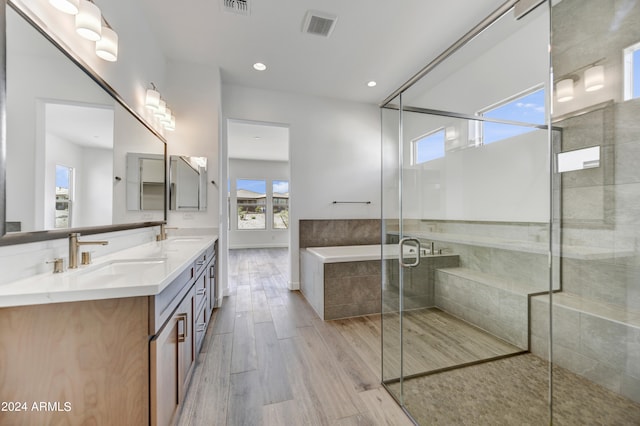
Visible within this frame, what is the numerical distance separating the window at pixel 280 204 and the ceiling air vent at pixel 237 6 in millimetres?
5853

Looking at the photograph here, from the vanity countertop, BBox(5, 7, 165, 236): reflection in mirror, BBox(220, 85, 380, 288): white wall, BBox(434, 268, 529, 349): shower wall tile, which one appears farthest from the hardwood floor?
BBox(5, 7, 165, 236): reflection in mirror

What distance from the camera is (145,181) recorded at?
235 centimetres

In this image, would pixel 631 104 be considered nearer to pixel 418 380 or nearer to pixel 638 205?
pixel 638 205

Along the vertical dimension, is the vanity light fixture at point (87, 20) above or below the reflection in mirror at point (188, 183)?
above

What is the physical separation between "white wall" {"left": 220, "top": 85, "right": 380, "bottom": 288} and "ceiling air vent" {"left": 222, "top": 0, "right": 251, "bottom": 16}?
52.3 inches

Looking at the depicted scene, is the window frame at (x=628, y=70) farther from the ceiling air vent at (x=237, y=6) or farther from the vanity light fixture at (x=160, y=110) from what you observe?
the vanity light fixture at (x=160, y=110)

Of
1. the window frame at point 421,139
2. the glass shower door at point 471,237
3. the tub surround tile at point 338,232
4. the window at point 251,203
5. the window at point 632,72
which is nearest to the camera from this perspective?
the window at point 632,72

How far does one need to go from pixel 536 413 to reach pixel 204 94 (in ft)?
13.4

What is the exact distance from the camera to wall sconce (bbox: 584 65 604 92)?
173cm

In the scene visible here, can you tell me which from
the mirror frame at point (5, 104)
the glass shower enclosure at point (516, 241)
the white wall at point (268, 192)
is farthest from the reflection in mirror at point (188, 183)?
the white wall at point (268, 192)

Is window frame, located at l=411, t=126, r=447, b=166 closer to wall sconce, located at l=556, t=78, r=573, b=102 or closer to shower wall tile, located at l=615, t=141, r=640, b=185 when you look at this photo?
wall sconce, located at l=556, t=78, r=573, b=102

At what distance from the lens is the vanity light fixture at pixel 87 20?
1301 millimetres

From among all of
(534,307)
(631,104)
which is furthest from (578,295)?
(631,104)

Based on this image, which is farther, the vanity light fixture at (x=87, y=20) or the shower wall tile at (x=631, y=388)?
the shower wall tile at (x=631, y=388)
